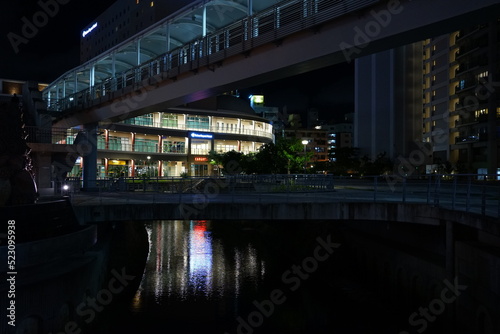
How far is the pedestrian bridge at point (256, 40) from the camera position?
13562 millimetres

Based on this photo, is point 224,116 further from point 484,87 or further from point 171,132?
point 484,87

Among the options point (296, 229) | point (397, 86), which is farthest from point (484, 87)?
point (296, 229)

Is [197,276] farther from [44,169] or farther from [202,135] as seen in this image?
[202,135]

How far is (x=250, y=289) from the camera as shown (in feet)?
57.4

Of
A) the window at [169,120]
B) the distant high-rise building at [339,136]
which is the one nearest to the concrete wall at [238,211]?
the window at [169,120]

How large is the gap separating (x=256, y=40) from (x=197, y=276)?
1065 cm

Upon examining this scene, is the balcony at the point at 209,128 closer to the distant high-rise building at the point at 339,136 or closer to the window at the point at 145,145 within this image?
the window at the point at 145,145

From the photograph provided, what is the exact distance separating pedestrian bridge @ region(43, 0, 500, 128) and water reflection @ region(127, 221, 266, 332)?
864 cm

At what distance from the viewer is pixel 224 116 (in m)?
66.6

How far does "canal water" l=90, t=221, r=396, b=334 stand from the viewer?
45.0 feet

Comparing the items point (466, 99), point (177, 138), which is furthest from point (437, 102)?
point (177, 138)

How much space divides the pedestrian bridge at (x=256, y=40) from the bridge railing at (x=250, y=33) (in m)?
0.04

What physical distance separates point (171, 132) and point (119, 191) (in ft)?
126

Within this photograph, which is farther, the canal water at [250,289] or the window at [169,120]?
the window at [169,120]
